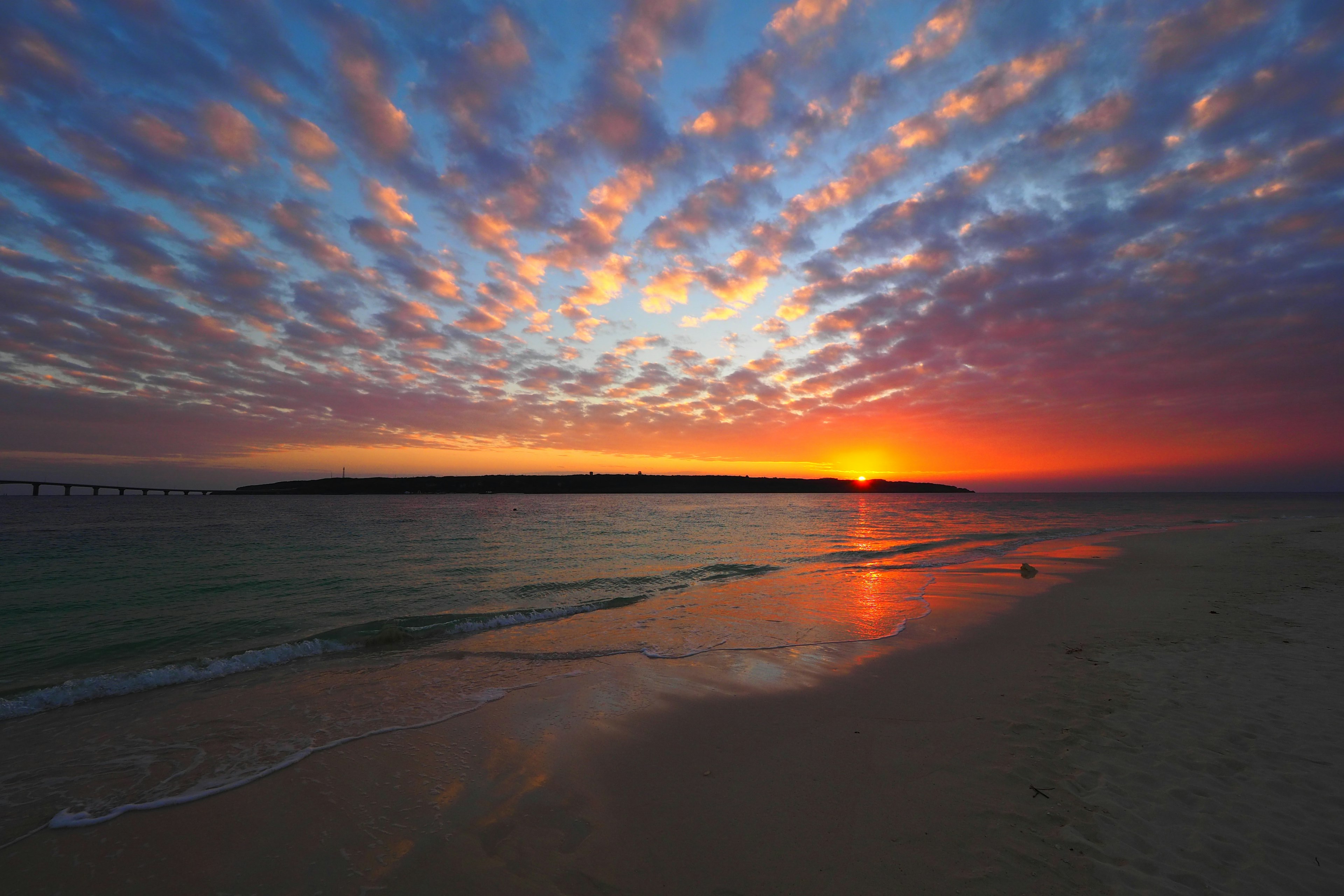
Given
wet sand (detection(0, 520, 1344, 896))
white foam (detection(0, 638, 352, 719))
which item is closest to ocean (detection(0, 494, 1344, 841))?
white foam (detection(0, 638, 352, 719))

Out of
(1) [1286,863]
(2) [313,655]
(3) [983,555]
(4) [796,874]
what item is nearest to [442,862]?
(4) [796,874]

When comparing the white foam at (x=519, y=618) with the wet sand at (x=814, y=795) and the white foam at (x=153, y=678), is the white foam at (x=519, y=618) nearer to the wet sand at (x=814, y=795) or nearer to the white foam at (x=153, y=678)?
the white foam at (x=153, y=678)

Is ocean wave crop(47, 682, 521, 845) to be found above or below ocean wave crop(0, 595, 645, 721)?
above

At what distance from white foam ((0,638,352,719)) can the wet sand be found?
4.56 m

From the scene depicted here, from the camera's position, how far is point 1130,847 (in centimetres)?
371

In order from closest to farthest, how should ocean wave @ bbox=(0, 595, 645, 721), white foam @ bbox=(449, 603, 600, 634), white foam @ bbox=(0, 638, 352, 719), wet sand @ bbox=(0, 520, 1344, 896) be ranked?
wet sand @ bbox=(0, 520, 1344, 896), white foam @ bbox=(0, 638, 352, 719), ocean wave @ bbox=(0, 595, 645, 721), white foam @ bbox=(449, 603, 600, 634)

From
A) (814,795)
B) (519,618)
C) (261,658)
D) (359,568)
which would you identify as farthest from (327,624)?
(814,795)

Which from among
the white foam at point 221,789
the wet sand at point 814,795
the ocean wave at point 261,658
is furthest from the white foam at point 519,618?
the white foam at point 221,789

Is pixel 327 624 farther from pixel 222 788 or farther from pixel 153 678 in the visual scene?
pixel 222 788

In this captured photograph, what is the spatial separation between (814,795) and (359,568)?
1970 cm

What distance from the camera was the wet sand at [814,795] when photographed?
3.67 meters

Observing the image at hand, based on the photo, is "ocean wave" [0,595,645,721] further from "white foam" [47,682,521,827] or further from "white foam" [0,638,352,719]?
"white foam" [47,682,521,827]

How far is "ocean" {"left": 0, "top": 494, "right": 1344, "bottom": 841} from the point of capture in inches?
237

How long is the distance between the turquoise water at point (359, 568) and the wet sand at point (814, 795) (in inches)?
184
